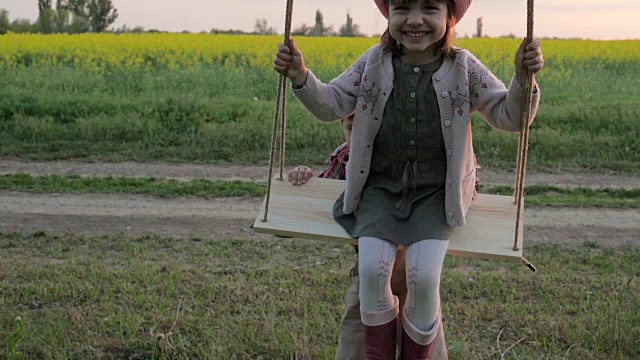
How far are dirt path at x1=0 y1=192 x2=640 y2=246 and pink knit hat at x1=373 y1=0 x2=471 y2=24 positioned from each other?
12.4 ft

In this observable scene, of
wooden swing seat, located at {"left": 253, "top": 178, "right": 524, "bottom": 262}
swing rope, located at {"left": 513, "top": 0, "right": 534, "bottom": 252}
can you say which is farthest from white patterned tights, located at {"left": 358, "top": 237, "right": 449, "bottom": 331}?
swing rope, located at {"left": 513, "top": 0, "right": 534, "bottom": 252}

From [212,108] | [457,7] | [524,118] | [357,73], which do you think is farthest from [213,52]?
[524,118]

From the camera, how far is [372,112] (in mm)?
3529

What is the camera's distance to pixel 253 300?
5262 mm

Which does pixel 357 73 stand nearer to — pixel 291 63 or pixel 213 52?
pixel 291 63

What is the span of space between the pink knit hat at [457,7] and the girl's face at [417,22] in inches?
2.5

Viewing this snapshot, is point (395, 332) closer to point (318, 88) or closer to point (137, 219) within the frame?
point (318, 88)

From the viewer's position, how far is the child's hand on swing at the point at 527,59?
3289 mm

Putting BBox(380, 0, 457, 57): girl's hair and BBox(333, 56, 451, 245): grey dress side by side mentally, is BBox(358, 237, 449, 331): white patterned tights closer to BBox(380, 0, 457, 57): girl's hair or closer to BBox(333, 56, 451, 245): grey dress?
BBox(333, 56, 451, 245): grey dress

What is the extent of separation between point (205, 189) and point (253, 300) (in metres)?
3.64

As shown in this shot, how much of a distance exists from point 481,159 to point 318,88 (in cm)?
710

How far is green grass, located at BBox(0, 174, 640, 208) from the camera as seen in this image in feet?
28.0

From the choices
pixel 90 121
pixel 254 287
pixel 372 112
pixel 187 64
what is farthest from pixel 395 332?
pixel 187 64

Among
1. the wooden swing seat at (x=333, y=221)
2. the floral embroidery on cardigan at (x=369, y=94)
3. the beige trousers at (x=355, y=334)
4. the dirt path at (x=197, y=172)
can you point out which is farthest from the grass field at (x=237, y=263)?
the floral embroidery on cardigan at (x=369, y=94)
